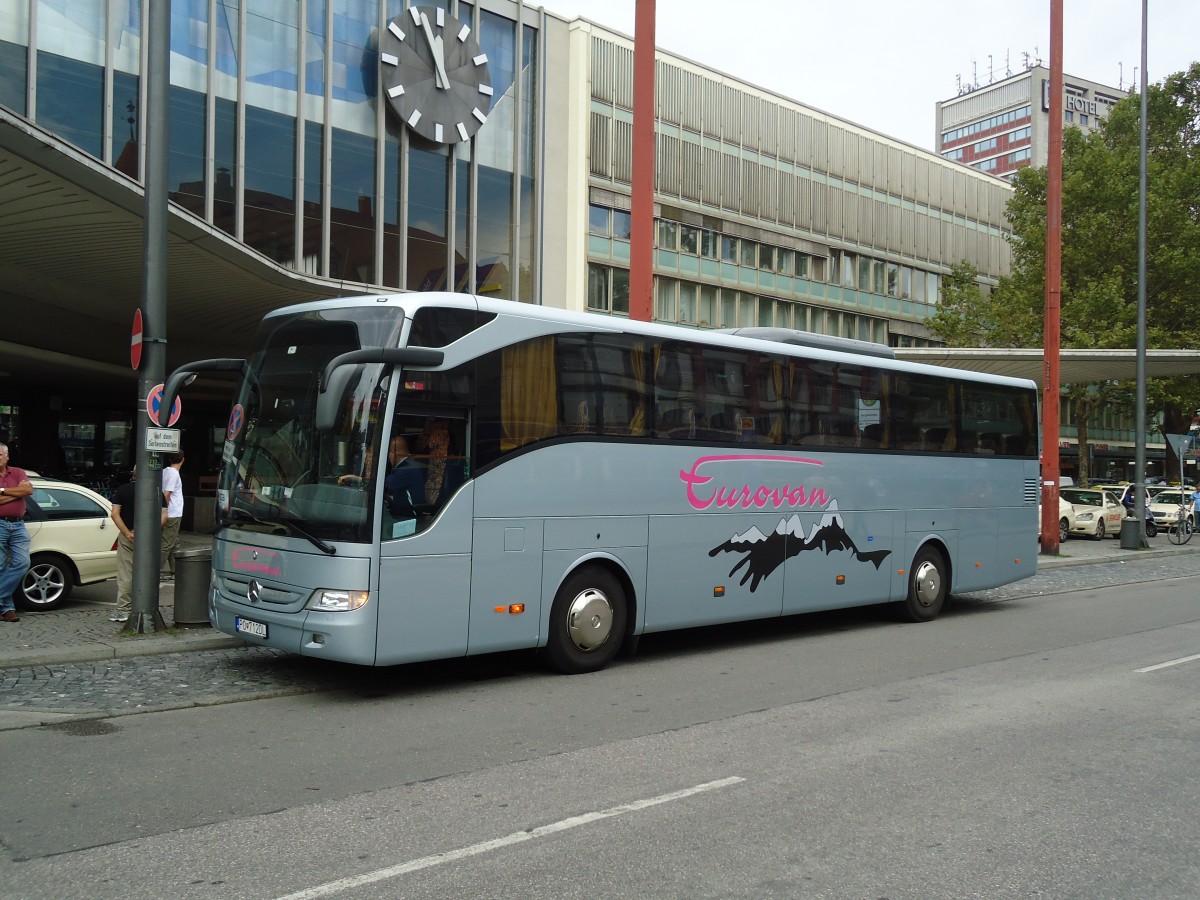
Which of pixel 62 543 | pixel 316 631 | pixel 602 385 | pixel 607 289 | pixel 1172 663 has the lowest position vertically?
pixel 1172 663

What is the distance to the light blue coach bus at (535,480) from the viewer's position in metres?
8.12

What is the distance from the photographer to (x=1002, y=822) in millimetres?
5355

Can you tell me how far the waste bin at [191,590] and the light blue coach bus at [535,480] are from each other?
187 cm

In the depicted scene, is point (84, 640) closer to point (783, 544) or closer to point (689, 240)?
point (783, 544)

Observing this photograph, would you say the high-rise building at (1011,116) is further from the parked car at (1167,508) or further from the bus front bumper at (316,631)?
the bus front bumper at (316,631)

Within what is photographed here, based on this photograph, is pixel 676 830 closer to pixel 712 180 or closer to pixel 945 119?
pixel 712 180

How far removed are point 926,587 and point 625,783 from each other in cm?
852

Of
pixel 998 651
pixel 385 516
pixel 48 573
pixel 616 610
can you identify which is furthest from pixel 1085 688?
pixel 48 573

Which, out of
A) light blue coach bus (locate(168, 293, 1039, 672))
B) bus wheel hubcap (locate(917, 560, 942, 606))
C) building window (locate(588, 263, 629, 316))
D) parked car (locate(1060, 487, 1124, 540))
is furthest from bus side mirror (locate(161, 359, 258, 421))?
parked car (locate(1060, 487, 1124, 540))

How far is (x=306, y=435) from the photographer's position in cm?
829

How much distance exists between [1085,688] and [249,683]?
272 inches

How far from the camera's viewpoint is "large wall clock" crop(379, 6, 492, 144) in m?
28.6

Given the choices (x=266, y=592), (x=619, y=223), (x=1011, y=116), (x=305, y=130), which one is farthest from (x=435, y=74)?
(x=1011, y=116)

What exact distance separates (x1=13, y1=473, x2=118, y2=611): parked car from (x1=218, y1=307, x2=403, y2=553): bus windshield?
475 cm
